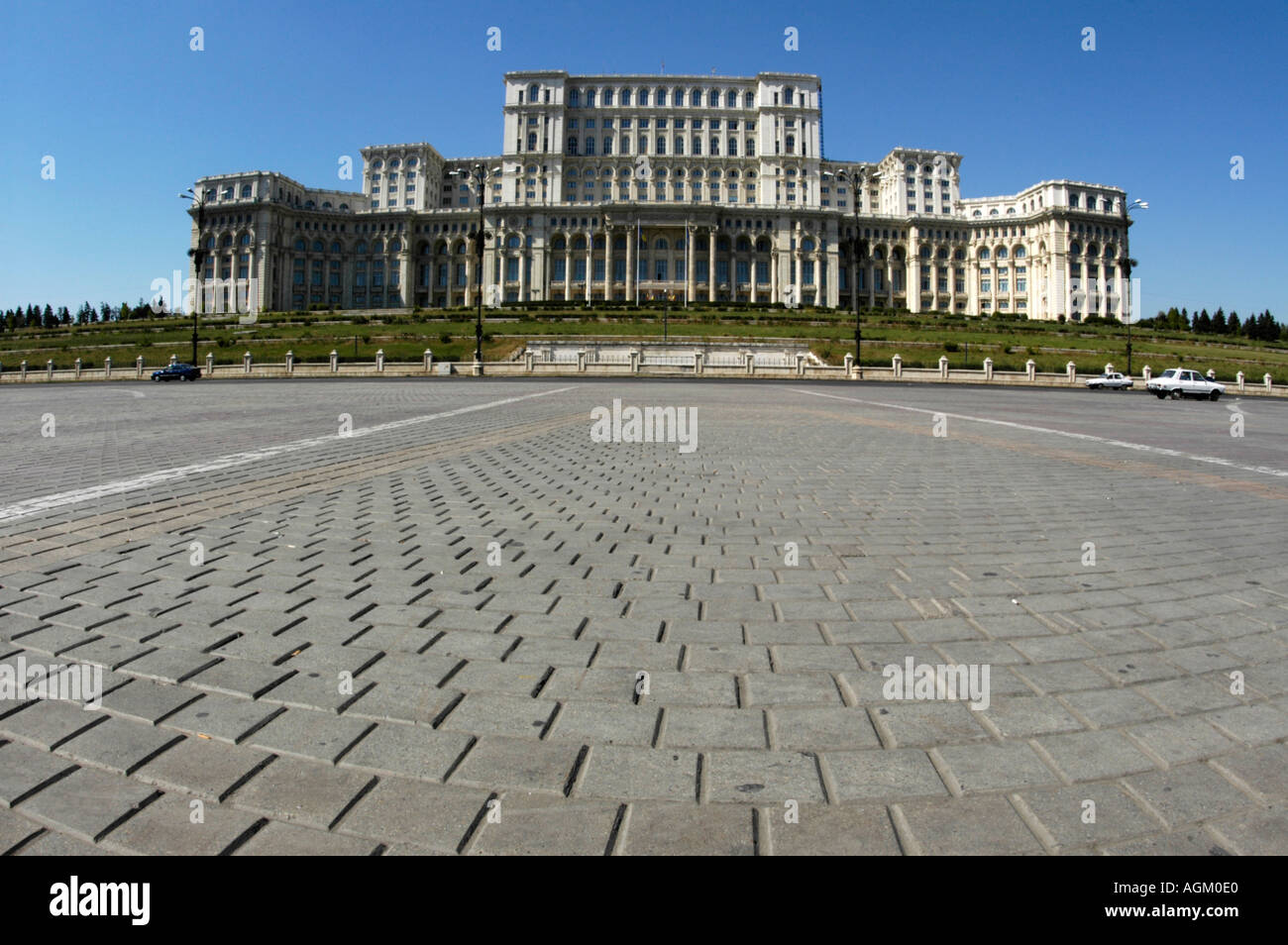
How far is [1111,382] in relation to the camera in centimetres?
4309

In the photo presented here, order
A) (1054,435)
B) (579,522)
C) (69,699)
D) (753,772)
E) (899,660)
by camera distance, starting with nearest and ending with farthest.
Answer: (753,772) < (69,699) < (899,660) < (579,522) < (1054,435)

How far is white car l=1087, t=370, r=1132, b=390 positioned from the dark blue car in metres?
55.7

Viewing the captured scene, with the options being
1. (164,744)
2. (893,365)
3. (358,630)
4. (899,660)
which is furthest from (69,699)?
(893,365)

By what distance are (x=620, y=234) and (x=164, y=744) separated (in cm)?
11439

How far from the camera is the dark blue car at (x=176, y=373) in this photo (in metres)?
43.5

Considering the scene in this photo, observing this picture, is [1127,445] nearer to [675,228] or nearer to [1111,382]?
[1111,382]

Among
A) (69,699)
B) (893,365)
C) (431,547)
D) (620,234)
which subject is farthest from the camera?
(620,234)

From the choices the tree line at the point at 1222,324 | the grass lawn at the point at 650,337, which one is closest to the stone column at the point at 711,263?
the grass lawn at the point at 650,337

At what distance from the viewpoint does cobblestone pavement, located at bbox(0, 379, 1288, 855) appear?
2.05 m

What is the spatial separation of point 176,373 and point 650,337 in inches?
1392

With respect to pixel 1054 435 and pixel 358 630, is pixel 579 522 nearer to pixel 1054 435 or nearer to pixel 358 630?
pixel 358 630

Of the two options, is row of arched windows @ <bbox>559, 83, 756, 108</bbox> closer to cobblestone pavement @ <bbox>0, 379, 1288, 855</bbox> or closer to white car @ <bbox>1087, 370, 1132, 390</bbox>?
white car @ <bbox>1087, 370, 1132, 390</bbox>

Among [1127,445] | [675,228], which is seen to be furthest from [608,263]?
[1127,445]

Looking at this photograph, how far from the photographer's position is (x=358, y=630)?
→ 3.46m
